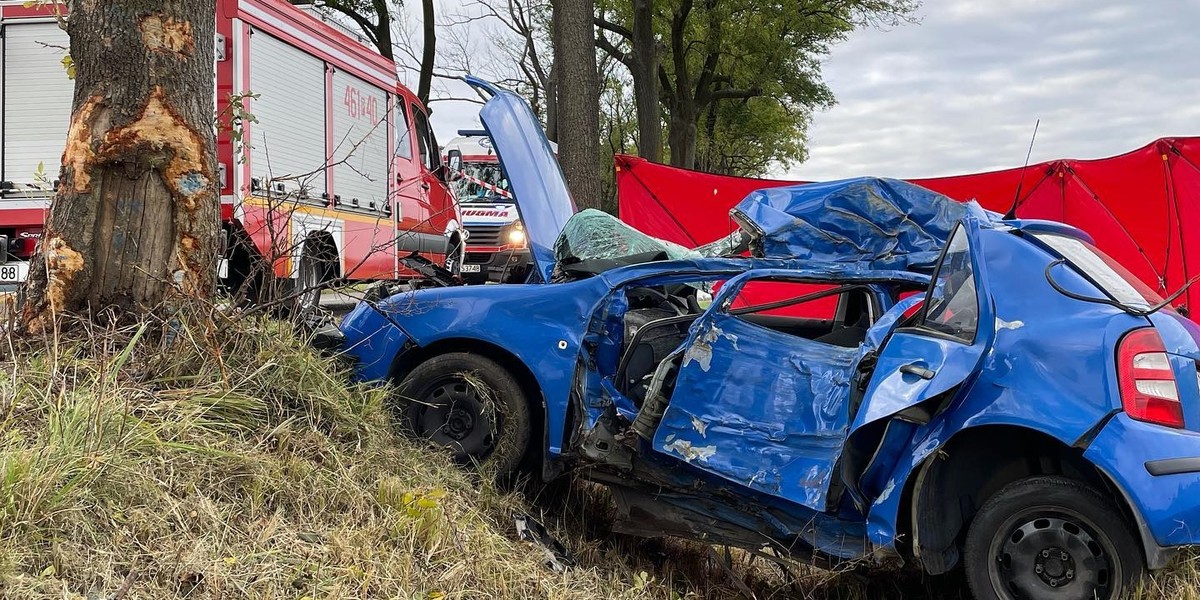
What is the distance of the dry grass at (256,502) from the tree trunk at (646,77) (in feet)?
48.5

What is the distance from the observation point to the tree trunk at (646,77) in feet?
59.6

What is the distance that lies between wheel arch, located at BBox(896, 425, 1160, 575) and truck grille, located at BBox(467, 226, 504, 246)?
1236 cm

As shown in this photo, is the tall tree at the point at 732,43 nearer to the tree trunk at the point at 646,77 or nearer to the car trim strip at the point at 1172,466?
the tree trunk at the point at 646,77

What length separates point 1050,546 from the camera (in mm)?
3018

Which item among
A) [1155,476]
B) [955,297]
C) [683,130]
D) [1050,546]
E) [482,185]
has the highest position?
[683,130]

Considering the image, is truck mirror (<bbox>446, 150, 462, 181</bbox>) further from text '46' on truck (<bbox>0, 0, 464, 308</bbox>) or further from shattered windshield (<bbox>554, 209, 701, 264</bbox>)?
shattered windshield (<bbox>554, 209, 701, 264</bbox>)

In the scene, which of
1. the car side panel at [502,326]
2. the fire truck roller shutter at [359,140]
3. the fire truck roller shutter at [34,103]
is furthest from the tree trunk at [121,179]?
the fire truck roller shutter at [359,140]

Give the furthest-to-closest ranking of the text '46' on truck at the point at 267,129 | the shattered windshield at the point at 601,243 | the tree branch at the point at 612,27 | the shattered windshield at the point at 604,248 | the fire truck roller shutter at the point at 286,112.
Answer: the tree branch at the point at 612,27 < the fire truck roller shutter at the point at 286,112 < the text '46' on truck at the point at 267,129 < the shattered windshield at the point at 601,243 < the shattered windshield at the point at 604,248

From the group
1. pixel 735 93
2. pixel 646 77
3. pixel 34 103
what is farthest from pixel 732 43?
pixel 34 103

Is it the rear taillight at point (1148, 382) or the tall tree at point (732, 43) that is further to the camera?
the tall tree at point (732, 43)

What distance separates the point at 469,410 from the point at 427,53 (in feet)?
54.7

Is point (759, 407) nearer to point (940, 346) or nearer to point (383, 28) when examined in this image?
point (940, 346)

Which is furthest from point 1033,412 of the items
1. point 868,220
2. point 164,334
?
point 164,334

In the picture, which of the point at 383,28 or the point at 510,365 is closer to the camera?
the point at 510,365
